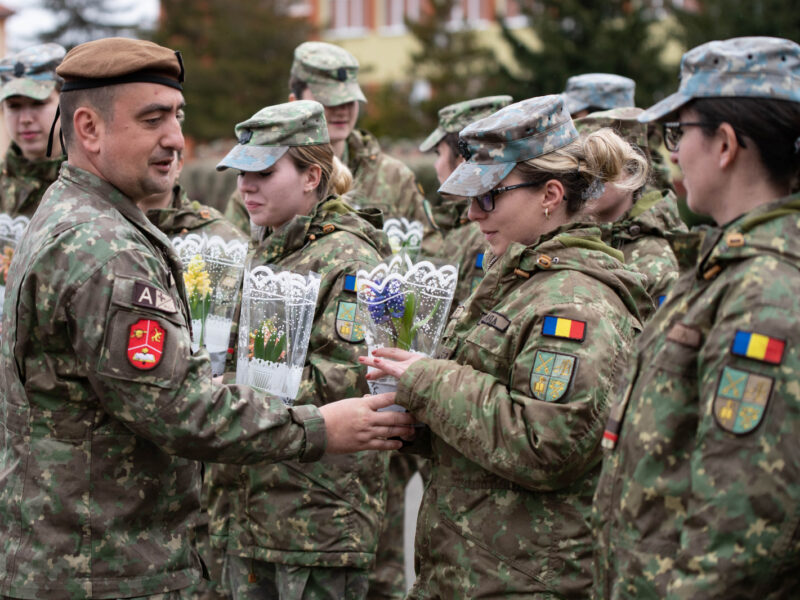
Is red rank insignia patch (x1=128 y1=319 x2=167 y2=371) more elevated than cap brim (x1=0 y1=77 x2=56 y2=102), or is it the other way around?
cap brim (x1=0 y1=77 x2=56 y2=102)

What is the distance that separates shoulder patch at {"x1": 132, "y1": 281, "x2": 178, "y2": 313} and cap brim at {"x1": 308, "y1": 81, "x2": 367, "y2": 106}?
424 cm

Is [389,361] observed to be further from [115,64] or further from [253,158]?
[253,158]

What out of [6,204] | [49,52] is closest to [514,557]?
[6,204]

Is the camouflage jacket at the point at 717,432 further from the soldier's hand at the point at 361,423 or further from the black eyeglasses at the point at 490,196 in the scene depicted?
the soldier's hand at the point at 361,423

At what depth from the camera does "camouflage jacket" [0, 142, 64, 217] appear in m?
6.66

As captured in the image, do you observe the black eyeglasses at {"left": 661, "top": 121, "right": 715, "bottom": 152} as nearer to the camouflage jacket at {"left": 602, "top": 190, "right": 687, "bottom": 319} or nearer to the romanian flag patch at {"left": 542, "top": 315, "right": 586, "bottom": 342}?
the romanian flag patch at {"left": 542, "top": 315, "right": 586, "bottom": 342}

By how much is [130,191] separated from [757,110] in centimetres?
202

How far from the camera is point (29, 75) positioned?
6.80m

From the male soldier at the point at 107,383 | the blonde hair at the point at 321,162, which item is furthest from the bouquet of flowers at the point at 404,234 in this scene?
the male soldier at the point at 107,383

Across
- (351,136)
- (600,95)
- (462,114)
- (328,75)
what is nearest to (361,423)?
(462,114)

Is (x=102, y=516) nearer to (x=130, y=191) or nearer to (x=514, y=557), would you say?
(x=130, y=191)

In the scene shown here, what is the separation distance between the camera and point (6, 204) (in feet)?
22.2

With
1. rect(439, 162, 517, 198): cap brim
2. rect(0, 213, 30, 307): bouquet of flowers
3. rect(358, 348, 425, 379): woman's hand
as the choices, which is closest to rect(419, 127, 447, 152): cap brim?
rect(0, 213, 30, 307): bouquet of flowers

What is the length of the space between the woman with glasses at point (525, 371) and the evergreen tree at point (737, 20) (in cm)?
1709
